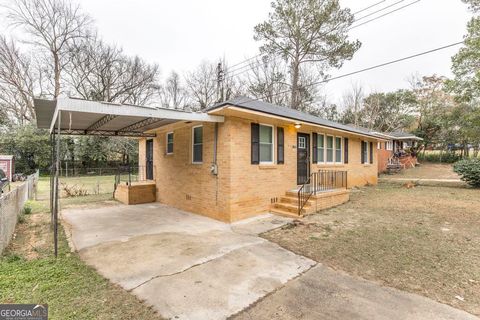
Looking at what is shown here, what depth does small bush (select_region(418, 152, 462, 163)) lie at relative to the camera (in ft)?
89.7

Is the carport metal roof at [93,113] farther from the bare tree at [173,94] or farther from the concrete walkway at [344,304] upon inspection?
the bare tree at [173,94]

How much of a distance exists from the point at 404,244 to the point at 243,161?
434 cm

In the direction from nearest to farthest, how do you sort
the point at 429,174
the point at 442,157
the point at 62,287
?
the point at 62,287, the point at 429,174, the point at 442,157

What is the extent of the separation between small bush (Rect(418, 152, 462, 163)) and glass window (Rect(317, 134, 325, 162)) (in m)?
25.9

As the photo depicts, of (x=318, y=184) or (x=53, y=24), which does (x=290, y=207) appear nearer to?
(x=318, y=184)

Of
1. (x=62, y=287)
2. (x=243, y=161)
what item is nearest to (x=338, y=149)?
(x=243, y=161)

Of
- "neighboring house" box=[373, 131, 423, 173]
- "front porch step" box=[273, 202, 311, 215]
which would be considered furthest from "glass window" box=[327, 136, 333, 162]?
"neighboring house" box=[373, 131, 423, 173]

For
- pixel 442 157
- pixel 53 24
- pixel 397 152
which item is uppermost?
pixel 53 24

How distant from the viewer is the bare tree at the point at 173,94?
32.6 meters

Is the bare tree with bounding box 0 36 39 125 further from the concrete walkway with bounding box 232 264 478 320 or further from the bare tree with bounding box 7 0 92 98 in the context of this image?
the concrete walkway with bounding box 232 264 478 320

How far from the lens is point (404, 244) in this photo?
16.3 ft

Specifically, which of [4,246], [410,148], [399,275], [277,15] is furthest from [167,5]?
[410,148]

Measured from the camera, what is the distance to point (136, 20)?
16594 mm

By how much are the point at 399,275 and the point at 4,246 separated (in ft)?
22.8
